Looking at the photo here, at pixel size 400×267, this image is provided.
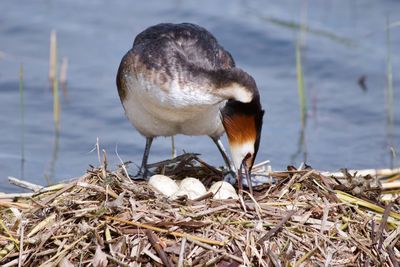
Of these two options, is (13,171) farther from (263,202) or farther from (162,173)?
(263,202)

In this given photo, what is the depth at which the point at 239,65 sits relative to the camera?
11.4 meters

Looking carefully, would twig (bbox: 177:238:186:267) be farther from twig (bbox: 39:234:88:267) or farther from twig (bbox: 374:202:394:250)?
twig (bbox: 374:202:394:250)

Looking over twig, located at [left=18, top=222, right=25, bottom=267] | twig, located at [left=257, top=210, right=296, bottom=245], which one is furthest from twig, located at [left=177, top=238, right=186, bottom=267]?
twig, located at [left=18, top=222, right=25, bottom=267]

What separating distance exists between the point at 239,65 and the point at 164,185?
16.3ft

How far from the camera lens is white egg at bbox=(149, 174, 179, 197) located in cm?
659

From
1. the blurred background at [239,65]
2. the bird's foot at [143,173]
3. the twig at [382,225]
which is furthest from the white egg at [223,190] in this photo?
the blurred background at [239,65]

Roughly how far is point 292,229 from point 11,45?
6.47 m

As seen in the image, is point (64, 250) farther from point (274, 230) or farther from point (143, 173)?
point (143, 173)

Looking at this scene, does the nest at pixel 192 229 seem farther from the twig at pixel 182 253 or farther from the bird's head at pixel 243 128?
the bird's head at pixel 243 128

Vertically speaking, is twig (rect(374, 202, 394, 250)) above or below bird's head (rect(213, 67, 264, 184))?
below

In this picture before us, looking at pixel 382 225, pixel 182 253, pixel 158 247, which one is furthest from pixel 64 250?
pixel 382 225

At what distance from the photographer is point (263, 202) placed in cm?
653

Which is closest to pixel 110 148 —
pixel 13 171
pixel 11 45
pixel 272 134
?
pixel 13 171

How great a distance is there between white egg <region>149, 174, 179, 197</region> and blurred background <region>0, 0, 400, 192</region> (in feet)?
6.66
